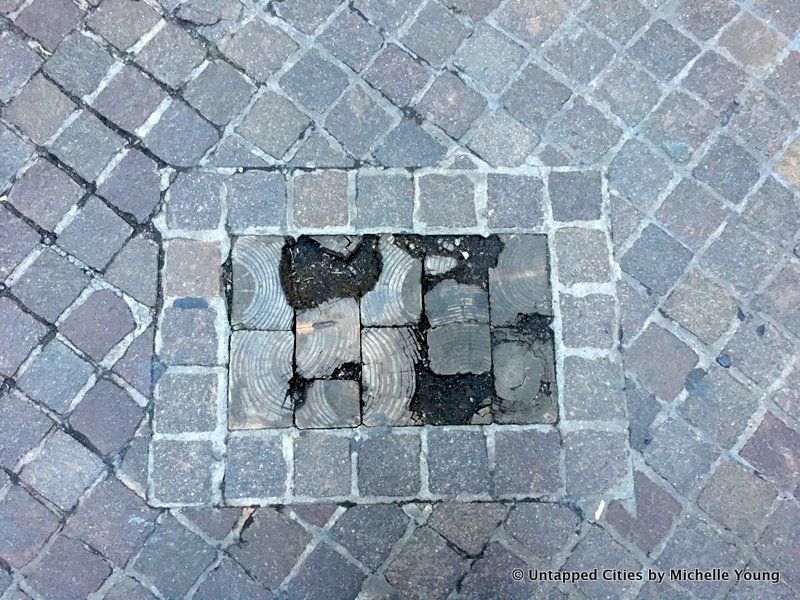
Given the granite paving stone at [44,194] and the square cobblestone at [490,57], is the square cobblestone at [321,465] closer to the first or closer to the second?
the granite paving stone at [44,194]

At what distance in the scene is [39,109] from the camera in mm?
3053

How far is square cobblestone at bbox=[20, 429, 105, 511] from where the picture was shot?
112 inches

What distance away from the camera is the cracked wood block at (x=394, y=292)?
9.73 ft

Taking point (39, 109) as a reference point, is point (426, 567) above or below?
below

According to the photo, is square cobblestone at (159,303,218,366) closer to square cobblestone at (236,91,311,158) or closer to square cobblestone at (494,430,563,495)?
square cobblestone at (236,91,311,158)

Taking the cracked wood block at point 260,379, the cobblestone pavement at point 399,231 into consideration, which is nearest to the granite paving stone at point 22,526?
the cobblestone pavement at point 399,231

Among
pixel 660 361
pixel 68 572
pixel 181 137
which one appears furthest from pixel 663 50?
pixel 68 572

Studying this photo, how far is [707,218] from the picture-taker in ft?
10.1

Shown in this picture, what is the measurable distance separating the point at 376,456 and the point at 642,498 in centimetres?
131

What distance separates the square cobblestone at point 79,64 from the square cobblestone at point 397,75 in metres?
1.37

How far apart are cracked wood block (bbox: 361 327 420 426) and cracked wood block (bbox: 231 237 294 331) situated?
0.43 m

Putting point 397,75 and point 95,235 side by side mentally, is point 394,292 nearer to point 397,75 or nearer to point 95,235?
point 397,75

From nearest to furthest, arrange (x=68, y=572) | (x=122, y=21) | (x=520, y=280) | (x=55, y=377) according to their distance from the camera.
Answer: (x=68, y=572), (x=55, y=377), (x=520, y=280), (x=122, y=21)

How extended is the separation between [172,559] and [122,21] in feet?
8.91
